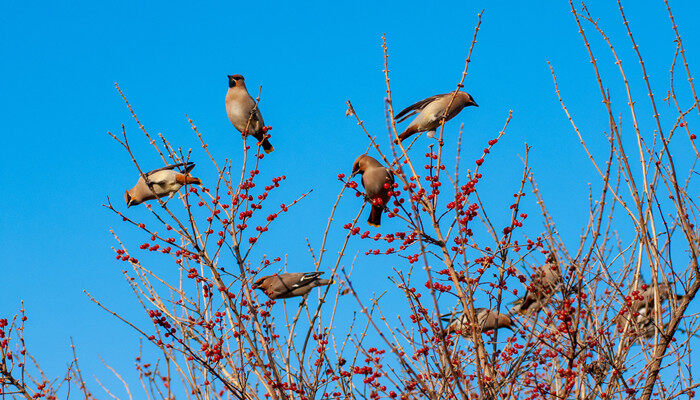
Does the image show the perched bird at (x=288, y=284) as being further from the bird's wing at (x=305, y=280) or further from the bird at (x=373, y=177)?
the bird at (x=373, y=177)

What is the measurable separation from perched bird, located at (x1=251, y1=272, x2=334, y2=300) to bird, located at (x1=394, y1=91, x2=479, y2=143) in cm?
132

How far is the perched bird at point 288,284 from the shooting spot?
19.5 feet

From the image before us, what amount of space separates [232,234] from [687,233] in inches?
97.5

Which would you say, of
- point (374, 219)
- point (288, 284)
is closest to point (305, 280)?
point (288, 284)

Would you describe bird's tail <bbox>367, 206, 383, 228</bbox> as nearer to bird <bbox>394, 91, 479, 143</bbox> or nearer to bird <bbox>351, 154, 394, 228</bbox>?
bird <bbox>351, 154, 394, 228</bbox>

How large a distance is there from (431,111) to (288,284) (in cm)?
174

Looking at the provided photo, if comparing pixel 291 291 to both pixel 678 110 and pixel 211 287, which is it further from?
pixel 678 110

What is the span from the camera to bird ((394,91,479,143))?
6.14 m

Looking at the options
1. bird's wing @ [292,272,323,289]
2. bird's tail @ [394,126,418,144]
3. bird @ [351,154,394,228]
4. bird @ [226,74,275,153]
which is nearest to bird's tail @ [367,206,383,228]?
bird @ [351,154,394,228]

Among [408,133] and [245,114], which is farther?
[245,114]

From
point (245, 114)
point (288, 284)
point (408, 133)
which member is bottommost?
point (288, 284)

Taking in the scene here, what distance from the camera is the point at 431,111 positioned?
6.16 metres

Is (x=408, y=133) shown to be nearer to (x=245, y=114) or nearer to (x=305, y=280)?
(x=305, y=280)

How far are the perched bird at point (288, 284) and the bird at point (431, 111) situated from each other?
132cm
